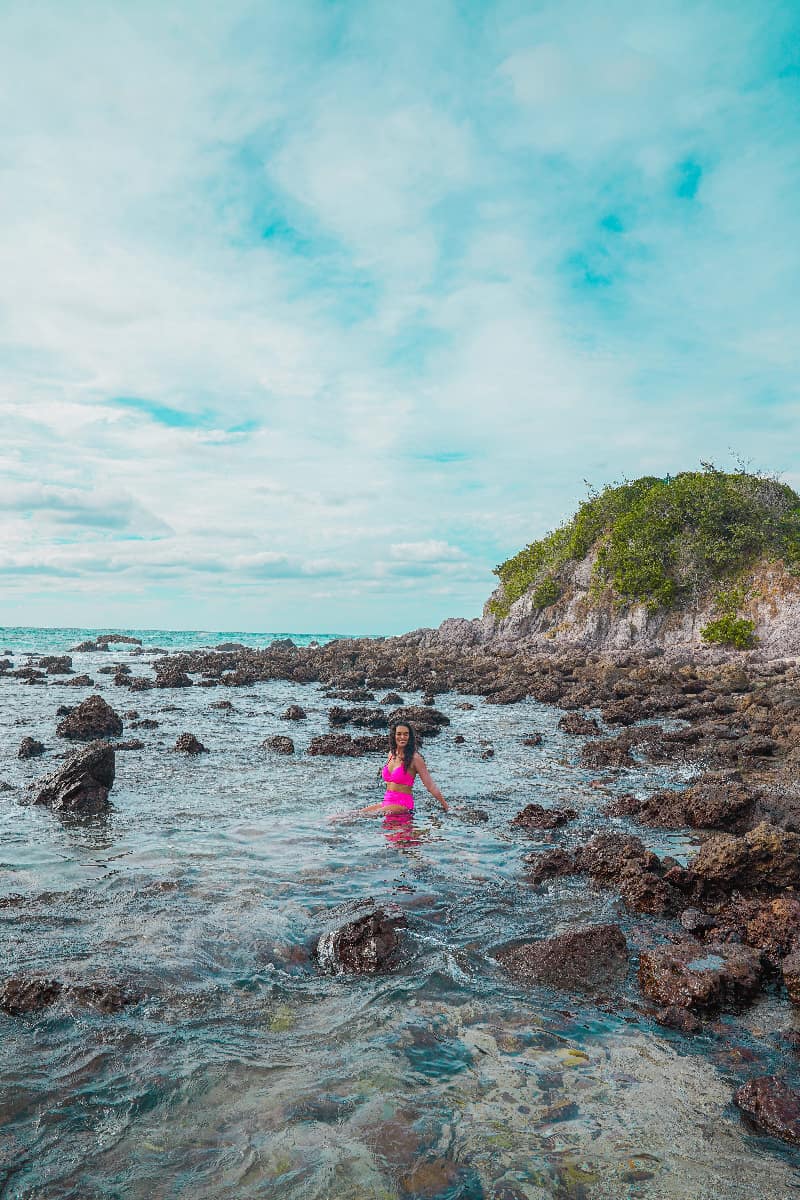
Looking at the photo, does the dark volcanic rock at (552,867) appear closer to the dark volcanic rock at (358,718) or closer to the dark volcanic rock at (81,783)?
the dark volcanic rock at (81,783)

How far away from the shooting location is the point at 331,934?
6.98 m

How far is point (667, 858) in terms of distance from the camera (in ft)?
28.9

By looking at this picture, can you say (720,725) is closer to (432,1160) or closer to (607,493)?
(432,1160)

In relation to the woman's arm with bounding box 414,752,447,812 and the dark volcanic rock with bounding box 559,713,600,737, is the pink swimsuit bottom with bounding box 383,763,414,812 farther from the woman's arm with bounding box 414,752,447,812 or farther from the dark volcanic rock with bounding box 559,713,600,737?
the dark volcanic rock with bounding box 559,713,600,737

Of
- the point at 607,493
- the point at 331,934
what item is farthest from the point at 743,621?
the point at 331,934

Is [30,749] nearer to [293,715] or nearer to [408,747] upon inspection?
[293,715]

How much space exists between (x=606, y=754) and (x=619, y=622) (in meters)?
34.6

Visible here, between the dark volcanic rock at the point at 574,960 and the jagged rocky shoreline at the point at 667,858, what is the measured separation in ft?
0.04

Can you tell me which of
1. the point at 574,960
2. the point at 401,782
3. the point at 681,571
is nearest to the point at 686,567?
the point at 681,571

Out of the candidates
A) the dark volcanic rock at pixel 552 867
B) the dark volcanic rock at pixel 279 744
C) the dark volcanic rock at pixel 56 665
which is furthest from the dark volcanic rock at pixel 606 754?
the dark volcanic rock at pixel 56 665

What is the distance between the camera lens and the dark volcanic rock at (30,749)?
1727 cm

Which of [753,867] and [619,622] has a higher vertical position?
[619,622]

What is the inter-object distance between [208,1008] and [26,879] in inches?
170

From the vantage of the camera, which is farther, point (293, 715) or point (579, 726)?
point (293, 715)
